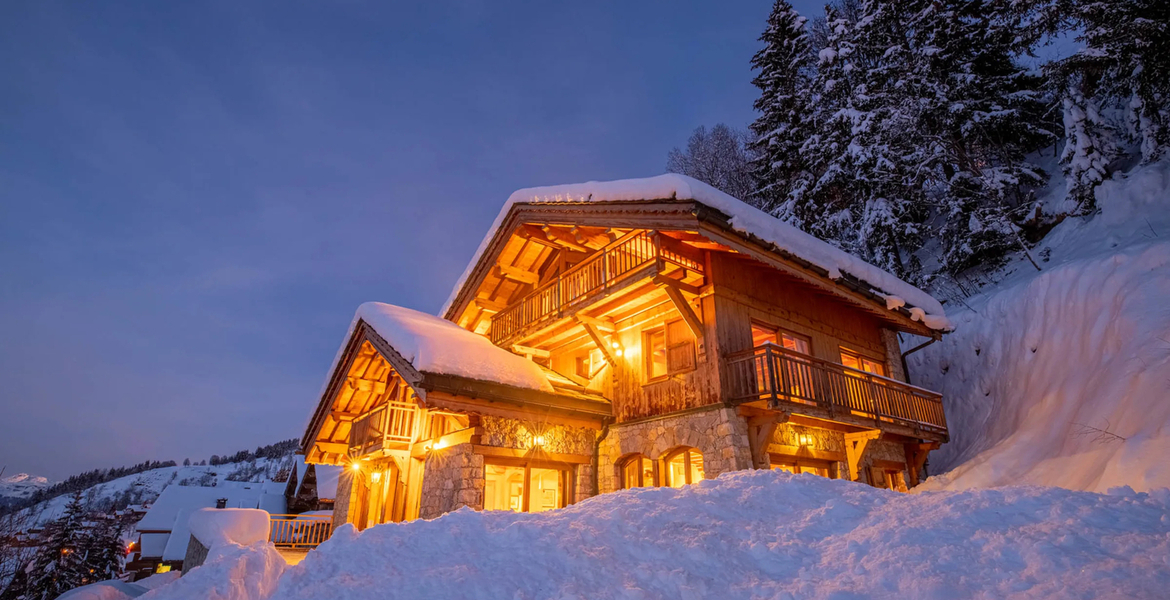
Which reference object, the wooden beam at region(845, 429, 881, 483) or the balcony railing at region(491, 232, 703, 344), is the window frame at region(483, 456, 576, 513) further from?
the wooden beam at region(845, 429, 881, 483)

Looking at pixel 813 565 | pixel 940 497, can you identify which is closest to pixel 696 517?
pixel 813 565

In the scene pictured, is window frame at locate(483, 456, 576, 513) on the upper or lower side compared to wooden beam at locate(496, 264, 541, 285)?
lower

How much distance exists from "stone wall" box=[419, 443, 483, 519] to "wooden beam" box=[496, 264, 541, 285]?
19.3 feet


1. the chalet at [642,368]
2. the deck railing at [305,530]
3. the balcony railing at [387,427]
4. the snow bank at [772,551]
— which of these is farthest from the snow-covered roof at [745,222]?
the deck railing at [305,530]

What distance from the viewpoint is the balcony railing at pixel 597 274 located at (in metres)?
11.6

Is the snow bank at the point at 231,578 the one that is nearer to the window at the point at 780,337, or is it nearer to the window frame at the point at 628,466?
the window frame at the point at 628,466

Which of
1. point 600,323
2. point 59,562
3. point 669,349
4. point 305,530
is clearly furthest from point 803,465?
point 59,562

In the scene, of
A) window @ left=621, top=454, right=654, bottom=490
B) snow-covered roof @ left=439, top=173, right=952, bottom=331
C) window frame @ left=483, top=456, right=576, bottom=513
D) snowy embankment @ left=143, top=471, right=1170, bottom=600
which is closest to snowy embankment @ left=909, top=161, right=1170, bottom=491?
snow-covered roof @ left=439, top=173, right=952, bottom=331

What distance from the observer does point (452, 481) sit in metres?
12.0

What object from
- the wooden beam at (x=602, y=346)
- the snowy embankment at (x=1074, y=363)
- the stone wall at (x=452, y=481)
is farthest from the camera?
the wooden beam at (x=602, y=346)

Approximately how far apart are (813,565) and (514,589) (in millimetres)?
2582

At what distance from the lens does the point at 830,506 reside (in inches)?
246

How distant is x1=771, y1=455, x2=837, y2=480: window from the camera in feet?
38.8

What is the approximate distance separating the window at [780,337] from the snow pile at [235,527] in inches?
497
